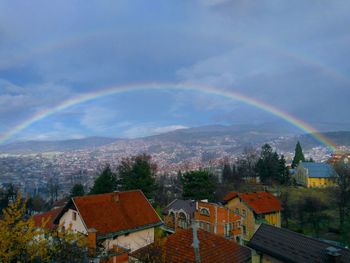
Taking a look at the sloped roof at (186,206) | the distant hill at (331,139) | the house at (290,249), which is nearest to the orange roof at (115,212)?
the house at (290,249)


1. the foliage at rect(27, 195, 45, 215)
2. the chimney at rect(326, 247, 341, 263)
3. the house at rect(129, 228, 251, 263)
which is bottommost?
the foliage at rect(27, 195, 45, 215)

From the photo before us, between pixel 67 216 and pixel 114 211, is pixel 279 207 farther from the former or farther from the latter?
pixel 67 216

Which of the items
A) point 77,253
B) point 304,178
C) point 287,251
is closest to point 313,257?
point 287,251

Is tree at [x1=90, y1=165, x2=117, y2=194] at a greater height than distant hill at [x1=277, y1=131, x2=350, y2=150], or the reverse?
distant hill at [x1=277, y1=131, x2=350, y2=150]

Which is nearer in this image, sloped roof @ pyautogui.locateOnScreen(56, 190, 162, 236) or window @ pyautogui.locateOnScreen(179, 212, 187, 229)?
sloped roof @ pyautogui.locateOnScreen(56, 190, 162, 236)

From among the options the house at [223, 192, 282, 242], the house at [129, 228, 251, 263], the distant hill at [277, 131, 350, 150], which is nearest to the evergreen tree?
the house at [223, 192, 282, 242]

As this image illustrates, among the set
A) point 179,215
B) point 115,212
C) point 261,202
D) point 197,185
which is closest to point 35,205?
point 197,185

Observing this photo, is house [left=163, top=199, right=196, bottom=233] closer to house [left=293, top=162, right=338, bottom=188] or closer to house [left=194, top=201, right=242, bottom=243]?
house [left=194, top=201, right=242, bottom=243]
